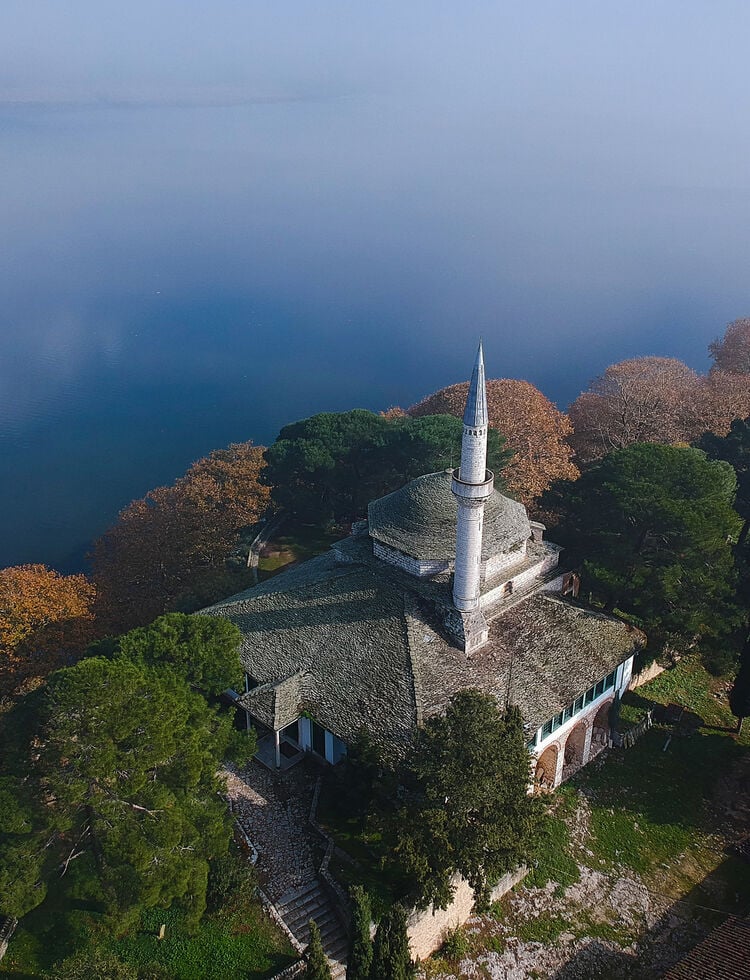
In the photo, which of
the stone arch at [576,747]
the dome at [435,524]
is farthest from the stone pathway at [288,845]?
the stone arch at [576,747]

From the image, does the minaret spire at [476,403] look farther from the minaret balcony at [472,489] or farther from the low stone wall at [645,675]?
the low stone wall at [645,675]

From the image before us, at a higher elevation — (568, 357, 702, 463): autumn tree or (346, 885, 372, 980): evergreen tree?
(568, 357, 702, 463): autumn tree

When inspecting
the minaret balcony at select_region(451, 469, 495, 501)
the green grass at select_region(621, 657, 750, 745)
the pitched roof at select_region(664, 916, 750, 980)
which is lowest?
the green grass at select_region(621, 657, 750, 745)

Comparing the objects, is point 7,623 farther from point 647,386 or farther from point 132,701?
point 647,386

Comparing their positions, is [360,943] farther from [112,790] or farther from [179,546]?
[179,546]

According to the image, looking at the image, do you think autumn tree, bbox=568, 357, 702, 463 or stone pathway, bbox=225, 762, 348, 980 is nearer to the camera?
stone pathway, bbox=225, 762, 348, 980

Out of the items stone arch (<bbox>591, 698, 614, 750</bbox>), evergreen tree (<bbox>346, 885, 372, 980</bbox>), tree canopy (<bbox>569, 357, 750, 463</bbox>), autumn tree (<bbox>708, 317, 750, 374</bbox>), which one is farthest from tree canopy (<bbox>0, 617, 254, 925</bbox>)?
autumn tree (<bbox>708, 317, 750, 374</bbox>)

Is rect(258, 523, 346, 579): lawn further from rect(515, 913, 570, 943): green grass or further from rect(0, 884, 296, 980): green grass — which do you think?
rect(515, 913, 570, 943): green grass

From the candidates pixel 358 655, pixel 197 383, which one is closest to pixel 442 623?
pixel 358 655
